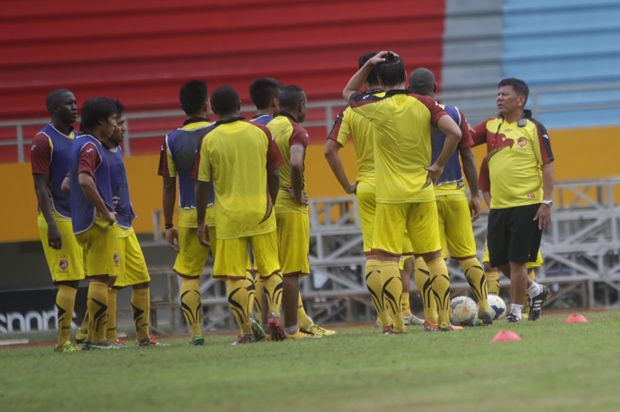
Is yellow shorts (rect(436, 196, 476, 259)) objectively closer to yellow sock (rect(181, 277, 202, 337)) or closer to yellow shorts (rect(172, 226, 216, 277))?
yellow shorts (rect(172, 226, 216, 277))

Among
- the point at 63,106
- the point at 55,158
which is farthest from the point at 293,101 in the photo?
the point at 55,158

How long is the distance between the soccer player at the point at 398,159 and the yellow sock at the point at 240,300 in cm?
89

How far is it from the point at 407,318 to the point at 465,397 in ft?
18.0

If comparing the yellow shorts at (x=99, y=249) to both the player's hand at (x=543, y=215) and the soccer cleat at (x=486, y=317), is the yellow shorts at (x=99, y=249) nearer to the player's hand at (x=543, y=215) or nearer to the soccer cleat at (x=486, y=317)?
the soccer cleat at (x=486, y=317)

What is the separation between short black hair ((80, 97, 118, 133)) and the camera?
9.95 meters

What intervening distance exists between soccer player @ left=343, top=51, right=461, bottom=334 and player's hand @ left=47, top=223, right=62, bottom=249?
2.16 m

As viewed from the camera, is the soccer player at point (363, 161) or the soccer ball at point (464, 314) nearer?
the soccer player at point (363, 161)

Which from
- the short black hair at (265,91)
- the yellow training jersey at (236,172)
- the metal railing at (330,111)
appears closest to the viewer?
the yellow training jersey at (236,172)

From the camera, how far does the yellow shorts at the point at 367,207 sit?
10.0m

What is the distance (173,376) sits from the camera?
7.26 metres

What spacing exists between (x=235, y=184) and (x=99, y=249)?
1112 mm

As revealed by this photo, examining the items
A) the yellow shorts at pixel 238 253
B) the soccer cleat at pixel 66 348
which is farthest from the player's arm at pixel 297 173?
the soccer cleat at pixel 66 348

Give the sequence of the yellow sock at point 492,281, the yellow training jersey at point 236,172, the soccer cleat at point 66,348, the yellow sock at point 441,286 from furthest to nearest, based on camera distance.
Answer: the yellow sock at point 492,281 < the soccer cleat at point 66,348 < the yellow sock at point 441,286 < the yellow training jersey at point 236,172

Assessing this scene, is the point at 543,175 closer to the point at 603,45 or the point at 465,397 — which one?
the point at 465,397
